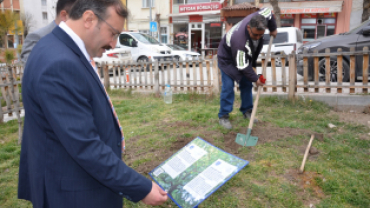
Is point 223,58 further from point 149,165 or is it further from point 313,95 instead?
point 313,95

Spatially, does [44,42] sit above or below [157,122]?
above

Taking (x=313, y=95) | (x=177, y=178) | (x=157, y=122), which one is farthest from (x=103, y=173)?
(x=313, y=95)

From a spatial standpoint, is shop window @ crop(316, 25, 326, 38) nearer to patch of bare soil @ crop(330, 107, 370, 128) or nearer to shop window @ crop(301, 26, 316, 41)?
shop window @ crop(301, 26, 316, 41)

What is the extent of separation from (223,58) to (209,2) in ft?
75.7

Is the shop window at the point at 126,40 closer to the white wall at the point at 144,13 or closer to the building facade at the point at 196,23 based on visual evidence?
the building facade at the point at 196,23

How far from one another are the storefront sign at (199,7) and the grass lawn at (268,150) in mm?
21251

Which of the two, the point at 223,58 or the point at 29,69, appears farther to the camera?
the point at 223,58

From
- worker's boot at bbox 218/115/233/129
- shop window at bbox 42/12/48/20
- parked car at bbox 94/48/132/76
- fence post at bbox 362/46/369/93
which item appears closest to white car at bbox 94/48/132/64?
parked car at bbox 94/48/132/76

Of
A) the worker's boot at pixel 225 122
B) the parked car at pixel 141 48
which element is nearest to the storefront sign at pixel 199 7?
the parked car at pixel 141 48

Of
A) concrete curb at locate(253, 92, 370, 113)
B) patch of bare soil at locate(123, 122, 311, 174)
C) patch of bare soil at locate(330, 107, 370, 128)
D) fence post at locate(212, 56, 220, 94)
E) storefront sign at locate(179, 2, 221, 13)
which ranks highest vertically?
storefront sign at locate(179, 2, 221, 13)

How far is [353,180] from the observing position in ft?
9.47

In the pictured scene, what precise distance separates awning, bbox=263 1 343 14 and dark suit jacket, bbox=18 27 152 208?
81.7 ft

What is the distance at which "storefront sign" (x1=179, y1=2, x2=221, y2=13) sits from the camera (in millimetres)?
25452

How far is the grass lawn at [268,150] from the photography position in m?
2.73
